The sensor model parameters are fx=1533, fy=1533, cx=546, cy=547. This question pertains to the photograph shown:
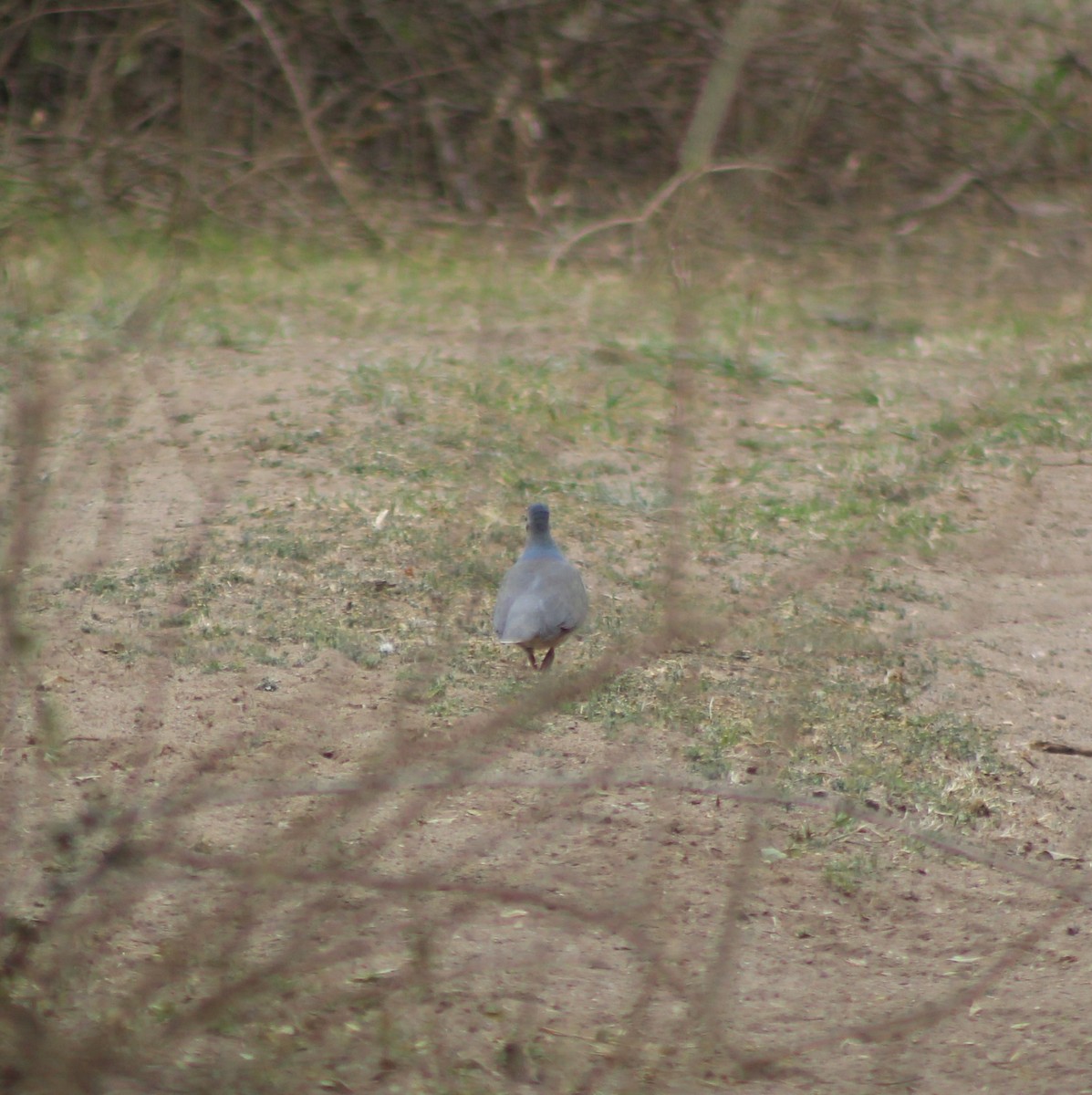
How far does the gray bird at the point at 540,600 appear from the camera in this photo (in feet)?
14.0

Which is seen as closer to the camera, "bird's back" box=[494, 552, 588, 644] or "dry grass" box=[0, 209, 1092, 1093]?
"dry grass" box=[0, 209, 1092, 1093]

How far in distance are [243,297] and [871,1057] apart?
6005 mm

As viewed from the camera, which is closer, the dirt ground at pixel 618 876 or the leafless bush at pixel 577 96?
the dirt ground at pixel 618 876

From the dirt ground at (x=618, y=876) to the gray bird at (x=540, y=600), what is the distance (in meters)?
0.22

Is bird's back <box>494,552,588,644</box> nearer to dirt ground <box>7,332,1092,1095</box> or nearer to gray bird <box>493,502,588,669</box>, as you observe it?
gray bird <box>493,502,588,669</box>

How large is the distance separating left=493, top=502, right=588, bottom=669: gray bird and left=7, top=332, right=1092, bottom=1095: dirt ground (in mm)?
216

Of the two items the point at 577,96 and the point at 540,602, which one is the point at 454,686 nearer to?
the point at 540,602

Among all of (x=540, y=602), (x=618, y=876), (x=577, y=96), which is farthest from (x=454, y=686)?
(x=577, y=96)

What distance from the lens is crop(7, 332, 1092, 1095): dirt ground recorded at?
279cm

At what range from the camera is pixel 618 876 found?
348 cm

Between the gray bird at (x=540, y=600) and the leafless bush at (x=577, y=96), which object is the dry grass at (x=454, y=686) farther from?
the leafless bush at (x=577, y=96)

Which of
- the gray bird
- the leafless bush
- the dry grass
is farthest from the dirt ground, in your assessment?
the leafless bush

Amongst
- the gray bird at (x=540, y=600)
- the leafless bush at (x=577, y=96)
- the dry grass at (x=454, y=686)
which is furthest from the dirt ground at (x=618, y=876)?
the leafless bush at (x=577, y=96)

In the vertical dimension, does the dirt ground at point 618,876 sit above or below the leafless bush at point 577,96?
below
